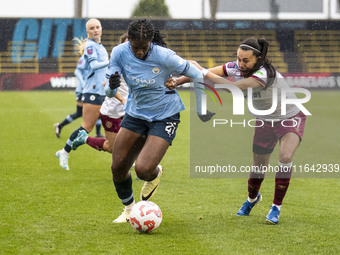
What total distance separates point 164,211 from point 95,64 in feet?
9.81

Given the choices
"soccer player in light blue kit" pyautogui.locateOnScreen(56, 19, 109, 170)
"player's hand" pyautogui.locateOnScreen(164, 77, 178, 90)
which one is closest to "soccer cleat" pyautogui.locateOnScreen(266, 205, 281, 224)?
"player's hand" pyautogui.locateOnScreen(164, 77, 178, 90)

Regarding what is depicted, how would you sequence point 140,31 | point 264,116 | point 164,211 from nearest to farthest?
1. point 140,31
2. point 264,116
3. point 164,211

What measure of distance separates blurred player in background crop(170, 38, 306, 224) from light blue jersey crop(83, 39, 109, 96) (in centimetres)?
292

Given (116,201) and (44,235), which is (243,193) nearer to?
(116,201)

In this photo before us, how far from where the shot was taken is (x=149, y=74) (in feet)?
18.4

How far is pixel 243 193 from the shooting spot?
25.8 feet

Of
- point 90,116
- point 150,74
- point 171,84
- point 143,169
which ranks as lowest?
point 90,116

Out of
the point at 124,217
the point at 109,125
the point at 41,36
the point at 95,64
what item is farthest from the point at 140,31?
the point at 41,36

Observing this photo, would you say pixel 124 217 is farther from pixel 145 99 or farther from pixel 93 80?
pixel 93 80

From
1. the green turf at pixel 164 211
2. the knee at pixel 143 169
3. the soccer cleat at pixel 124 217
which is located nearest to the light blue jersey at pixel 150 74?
the knee at pixel 143 169

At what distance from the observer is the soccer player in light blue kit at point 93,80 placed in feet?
29.0

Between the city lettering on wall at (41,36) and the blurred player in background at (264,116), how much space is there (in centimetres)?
2508

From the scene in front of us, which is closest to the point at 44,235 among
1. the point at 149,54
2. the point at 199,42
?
the point at 149,54

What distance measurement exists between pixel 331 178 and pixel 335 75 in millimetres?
22549
